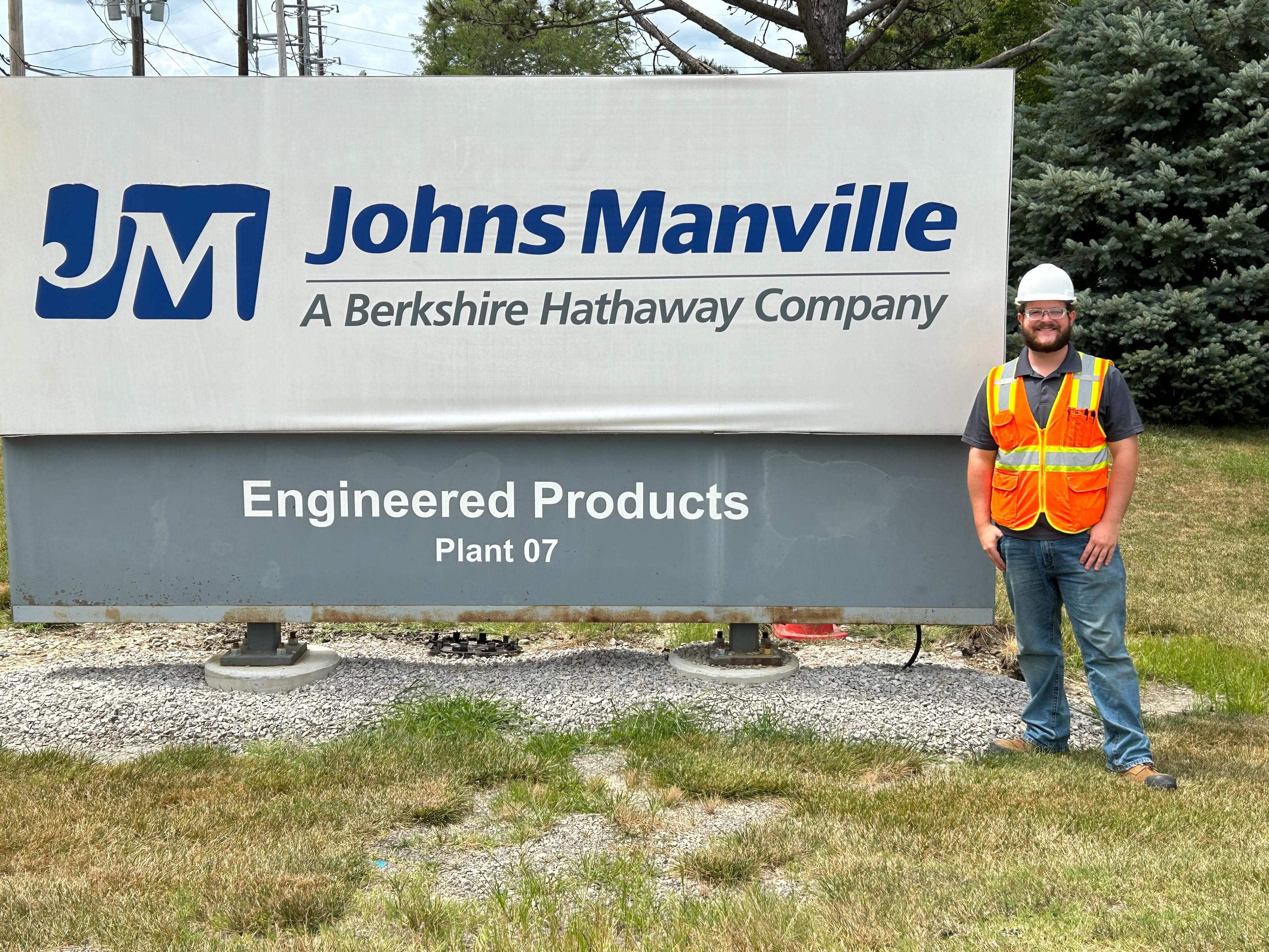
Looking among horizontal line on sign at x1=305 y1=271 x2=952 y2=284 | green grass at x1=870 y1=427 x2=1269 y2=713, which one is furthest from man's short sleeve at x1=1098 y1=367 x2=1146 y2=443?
green grass at x1=870 y1=427 x2=1269 y2=713

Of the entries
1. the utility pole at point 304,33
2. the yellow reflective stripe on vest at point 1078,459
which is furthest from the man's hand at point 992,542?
the utility pole at point 304,33

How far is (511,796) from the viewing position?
15.6ft

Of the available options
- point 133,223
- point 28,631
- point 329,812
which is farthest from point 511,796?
point 28,631

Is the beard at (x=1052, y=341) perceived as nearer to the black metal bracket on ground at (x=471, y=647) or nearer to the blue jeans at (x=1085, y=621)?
the blue jeans at (x=1085, y=621)

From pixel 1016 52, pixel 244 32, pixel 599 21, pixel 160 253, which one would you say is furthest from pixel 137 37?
pixel 160 253

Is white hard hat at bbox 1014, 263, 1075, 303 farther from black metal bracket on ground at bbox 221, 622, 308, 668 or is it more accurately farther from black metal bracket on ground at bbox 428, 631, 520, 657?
black metal bracket on ground at bbox 221, 622, 308, 668

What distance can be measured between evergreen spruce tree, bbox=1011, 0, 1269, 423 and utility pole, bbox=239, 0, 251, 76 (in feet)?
67.0

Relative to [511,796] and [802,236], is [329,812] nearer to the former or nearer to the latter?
[511,796]

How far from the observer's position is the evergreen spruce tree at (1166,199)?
1452 cm

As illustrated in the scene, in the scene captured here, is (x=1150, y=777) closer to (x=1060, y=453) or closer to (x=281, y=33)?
(x=1060, y=453)

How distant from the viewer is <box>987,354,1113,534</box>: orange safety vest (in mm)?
4980

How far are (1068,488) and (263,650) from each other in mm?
4009

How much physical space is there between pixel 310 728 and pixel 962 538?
128 inches

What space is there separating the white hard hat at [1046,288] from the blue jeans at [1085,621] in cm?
96
